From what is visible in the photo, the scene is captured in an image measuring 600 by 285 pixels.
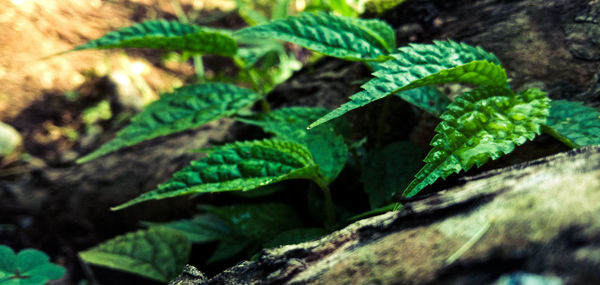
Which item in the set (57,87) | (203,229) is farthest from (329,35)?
(57,87)

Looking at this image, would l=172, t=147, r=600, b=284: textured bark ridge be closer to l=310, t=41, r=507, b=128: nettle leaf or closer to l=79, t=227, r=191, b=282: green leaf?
l=310, t=41, r=507, b=128: nettle leaf

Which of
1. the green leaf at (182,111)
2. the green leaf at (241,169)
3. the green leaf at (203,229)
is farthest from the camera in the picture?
the green leaf at (203,229)

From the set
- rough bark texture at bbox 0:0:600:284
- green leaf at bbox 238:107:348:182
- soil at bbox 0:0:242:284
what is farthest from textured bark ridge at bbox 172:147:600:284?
soil at bbox 0:0:242:284

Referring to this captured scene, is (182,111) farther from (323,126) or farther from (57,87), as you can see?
(57,87)

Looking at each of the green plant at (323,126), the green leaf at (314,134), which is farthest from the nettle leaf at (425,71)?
the green leaf at (314,134)

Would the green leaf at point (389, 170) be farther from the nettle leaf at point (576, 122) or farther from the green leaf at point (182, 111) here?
the green leaf at point (182, 111)

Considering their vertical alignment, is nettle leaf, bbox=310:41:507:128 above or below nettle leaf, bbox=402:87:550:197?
above

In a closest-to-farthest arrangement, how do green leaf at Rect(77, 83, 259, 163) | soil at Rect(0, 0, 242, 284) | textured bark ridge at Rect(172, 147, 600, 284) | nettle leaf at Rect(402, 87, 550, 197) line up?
textured bark ridge at Rect(172, 147, 600, 284) → nettle leaf at Rect(402, 87, 550, 197) → green leaf at Rect(77, 83, 259, 163) → soil at Rect(0, 0, 242, 284)

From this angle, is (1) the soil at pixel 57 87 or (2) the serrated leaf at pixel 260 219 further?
(1) the soil at pixel 57 87
